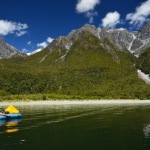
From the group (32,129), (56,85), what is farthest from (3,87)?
(32,129)

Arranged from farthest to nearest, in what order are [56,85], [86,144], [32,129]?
[56,85], [32,129], [86,144]

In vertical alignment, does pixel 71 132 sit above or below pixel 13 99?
below

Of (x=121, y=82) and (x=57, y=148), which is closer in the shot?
(x=57, y=148)

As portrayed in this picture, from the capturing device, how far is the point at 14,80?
197000mm

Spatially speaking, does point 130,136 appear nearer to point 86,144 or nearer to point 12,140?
point 86,144

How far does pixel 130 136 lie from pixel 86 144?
7.44 metres

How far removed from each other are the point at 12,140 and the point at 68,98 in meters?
108

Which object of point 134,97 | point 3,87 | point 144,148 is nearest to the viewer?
point 144,148

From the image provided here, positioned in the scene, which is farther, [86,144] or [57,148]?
[86,144]

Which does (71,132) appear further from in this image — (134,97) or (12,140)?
(134,97)

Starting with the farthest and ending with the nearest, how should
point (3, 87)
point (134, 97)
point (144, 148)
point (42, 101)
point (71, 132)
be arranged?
point (3, 87) < point (134, 97) < point (42, 101) < point (71, 132) < point (144, 148)

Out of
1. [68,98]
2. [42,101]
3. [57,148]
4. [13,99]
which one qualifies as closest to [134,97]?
[68,98]

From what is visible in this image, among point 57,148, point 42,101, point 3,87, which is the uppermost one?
point 3,87

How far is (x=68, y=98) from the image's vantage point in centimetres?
14250
